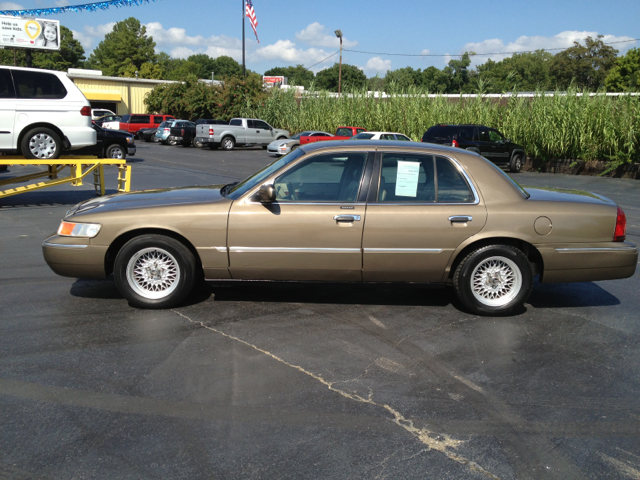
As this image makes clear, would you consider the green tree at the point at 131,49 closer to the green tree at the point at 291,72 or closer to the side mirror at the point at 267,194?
the green tree at the point at 291,72

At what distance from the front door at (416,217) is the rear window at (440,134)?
1606 cm

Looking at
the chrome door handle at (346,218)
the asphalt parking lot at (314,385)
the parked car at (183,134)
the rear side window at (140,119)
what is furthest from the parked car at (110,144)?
the rear side window at (140,119)

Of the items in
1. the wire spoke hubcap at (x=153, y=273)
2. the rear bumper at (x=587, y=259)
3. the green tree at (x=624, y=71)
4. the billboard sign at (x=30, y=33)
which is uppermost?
the green tree at (x=624, y=71)

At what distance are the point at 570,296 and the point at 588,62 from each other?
78.9 metres

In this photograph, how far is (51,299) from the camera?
558 centimetres

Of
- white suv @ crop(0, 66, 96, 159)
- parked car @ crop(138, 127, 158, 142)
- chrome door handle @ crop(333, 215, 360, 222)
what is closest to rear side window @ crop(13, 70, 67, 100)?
white suv @ crop(0, 66, 96, 159)

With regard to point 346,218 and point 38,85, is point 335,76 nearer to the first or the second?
point 38,85

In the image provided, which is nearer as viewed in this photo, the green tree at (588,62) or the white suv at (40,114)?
the white suv at (40,114)

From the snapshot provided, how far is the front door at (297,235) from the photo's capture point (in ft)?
16.6

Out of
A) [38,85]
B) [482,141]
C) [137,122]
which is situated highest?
[38,85]

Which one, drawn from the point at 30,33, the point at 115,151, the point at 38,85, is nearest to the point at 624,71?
the point at 30,33

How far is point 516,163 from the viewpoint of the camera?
2192cm

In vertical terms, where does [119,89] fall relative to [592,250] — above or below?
above

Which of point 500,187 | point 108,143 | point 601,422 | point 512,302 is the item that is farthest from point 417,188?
point 108,143
